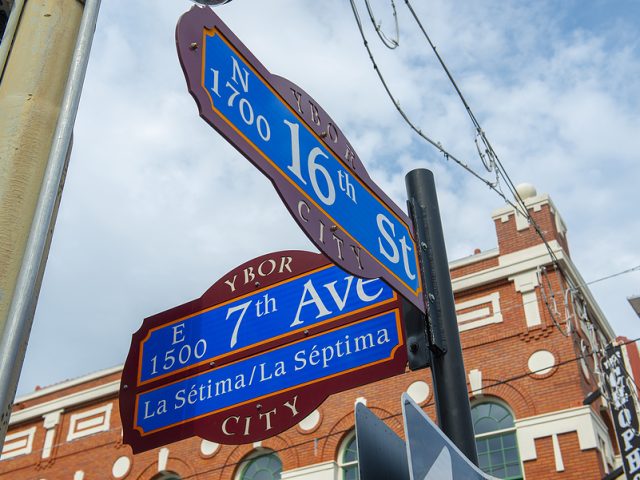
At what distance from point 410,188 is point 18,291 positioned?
8.43 ft

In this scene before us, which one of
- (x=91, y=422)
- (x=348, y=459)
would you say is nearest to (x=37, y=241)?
(x=348, y=459)

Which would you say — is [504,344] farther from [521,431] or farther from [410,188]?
[410,188]

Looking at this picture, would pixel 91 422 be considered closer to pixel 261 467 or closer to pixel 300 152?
A: pixel 261 467

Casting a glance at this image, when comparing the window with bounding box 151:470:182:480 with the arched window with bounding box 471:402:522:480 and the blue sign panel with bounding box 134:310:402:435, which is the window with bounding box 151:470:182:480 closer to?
the arched window with bounding box 471:402:522:480

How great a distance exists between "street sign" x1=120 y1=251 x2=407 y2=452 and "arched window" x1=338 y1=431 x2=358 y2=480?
11.1 meters

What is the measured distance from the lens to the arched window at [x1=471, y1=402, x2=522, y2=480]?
14.0 meters

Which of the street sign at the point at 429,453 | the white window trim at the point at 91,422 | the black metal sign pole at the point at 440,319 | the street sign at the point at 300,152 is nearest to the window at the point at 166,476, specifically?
the white window trim at the point at 91,422

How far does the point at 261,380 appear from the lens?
4344 mm

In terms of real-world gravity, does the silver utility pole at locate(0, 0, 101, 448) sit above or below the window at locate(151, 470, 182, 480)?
below

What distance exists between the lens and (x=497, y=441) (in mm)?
14344

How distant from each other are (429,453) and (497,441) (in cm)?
1275

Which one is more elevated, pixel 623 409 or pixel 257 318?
pixel 623 409

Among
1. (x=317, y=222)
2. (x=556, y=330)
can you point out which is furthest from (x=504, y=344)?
(x=317, y=222)

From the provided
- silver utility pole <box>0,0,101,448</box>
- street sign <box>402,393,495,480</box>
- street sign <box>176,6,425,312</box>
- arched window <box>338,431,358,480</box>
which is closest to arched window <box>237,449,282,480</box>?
arched window <box>338,431,358,480</box>
